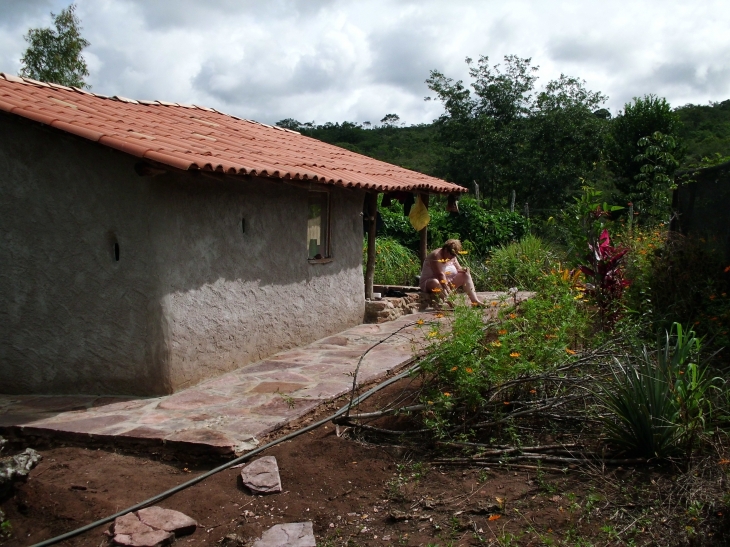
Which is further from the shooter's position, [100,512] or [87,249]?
[87,249]

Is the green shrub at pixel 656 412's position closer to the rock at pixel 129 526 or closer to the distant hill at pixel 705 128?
the rock at pixel 129 526

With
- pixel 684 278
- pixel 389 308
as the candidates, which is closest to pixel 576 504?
pixel 684 278

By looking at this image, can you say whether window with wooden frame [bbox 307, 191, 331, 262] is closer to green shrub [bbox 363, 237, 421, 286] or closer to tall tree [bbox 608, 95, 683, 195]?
green shrub [bbox 363, 237, 421, 286]

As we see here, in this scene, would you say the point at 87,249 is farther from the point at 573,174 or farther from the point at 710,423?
the point at 573,174

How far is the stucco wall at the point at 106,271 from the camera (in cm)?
582

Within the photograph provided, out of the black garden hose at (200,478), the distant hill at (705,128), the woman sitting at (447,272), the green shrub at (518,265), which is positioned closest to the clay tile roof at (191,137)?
the woman sitting at (447,272)

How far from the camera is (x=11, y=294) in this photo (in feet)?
20.4

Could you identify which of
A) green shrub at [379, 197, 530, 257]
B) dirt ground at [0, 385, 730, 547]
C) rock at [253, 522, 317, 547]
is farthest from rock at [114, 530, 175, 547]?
green shrub at [379, 197, 530, 257]

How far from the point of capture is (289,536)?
12.2ft

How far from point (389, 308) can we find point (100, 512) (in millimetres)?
5942

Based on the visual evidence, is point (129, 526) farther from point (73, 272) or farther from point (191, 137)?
point (191, 137)

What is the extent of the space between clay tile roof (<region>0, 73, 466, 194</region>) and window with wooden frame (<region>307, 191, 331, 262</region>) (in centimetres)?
42

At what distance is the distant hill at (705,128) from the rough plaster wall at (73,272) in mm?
21370

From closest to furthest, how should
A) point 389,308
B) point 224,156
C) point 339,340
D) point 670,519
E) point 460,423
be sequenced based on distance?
point 670,519 < point 460,423 < point 224,156 < point 339,340 < point 389,308
